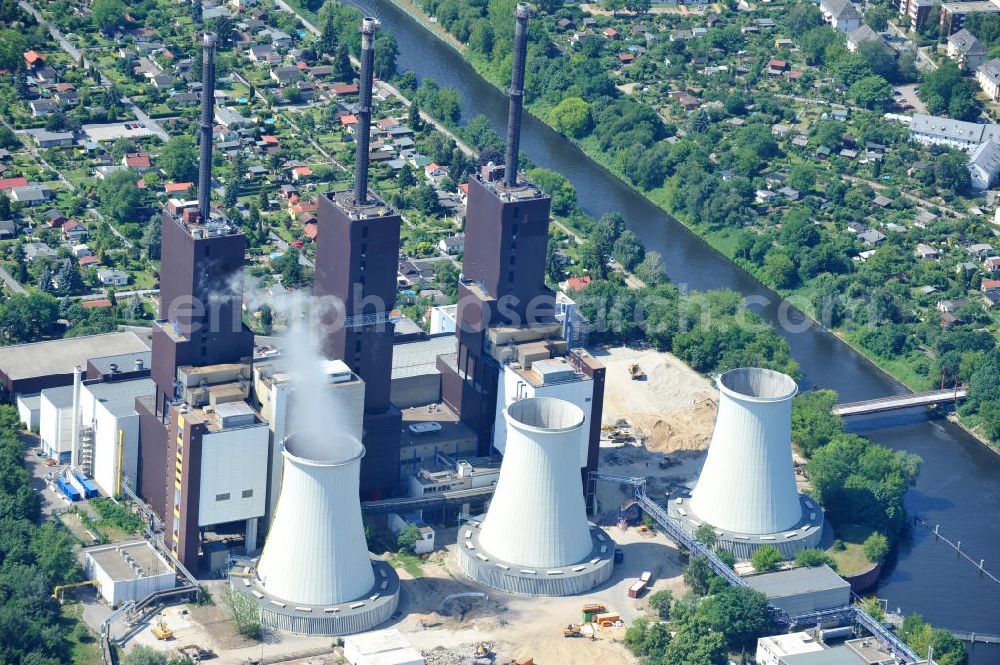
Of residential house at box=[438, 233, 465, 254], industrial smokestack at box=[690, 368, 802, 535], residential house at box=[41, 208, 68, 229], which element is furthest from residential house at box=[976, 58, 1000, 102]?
residential house at box=[41, 208, 68, 229]

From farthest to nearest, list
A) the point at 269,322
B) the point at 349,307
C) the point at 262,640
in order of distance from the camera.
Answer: the point at 269,322 → the point at 349,307 → the point at 262,640

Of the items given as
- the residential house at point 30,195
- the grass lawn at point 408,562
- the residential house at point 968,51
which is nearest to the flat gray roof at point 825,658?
the grass lawn at point 408,562

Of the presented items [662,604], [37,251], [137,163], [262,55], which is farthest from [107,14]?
[662,604]

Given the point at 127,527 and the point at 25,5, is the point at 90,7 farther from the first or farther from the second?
the point at 127,527

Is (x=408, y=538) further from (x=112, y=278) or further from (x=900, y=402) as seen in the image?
(x=900, y=402)

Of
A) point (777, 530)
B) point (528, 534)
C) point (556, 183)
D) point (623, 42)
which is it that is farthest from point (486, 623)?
point (623, 42)

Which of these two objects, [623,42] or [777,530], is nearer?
[777,530]
